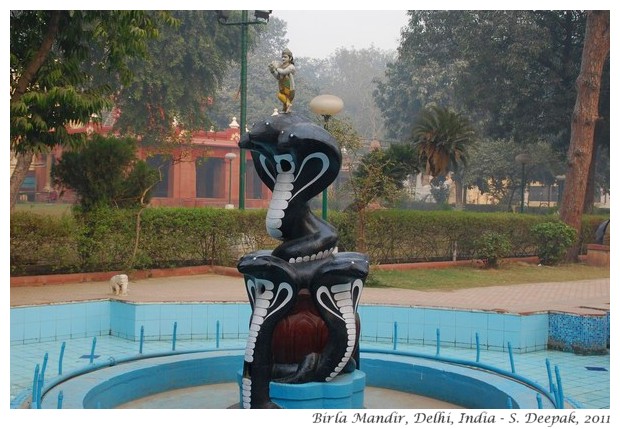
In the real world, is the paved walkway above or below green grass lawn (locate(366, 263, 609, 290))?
below

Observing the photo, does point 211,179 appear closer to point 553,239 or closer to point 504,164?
point 504,164

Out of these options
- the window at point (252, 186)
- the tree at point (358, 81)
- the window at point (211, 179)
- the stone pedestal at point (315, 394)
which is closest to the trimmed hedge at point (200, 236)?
the stone pedestal at point (315, 394)

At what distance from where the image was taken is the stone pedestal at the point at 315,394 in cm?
725

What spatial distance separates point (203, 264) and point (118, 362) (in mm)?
10677

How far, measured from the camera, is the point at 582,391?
370 inches

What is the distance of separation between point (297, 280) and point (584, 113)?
20436 mm

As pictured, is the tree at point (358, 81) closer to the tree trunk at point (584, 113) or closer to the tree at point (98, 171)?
the tree trunk at point (584, 113)

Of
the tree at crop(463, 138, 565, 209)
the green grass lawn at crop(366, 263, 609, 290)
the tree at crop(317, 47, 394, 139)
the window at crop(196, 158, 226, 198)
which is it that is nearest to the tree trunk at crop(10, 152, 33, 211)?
the green grass lawn at crop(366, 263, 609, 290)

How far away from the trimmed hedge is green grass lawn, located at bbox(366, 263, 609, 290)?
1007 millimetres

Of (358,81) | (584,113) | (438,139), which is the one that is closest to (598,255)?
(584,113)

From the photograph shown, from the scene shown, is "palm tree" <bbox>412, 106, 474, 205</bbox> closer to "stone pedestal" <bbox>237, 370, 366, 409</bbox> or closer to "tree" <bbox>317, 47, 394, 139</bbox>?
"stone pedestal" <bbox>237, 370, 366, 409</bbox>

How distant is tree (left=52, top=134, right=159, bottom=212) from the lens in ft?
57.4

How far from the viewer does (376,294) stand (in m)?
16.3

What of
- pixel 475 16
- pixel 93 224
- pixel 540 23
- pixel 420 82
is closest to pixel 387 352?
pixel 93 224
